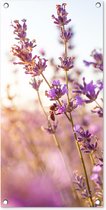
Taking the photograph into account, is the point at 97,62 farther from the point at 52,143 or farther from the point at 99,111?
the point at 52,143

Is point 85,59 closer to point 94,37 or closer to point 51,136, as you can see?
point 94,37

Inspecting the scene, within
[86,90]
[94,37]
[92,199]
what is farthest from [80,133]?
[94,37]

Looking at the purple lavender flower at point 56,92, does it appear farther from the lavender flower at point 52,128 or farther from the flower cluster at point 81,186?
the flower cluster at point 81,186

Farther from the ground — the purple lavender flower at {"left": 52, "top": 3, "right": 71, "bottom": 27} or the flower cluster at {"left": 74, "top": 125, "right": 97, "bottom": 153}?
the purple lavender flower at {"left": 52, "top": 3, "right": 71, "bottom": 27}

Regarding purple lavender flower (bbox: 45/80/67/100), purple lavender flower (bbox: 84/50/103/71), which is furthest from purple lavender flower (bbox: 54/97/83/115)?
purple lavender flower (bbox: 84/50/103/71)

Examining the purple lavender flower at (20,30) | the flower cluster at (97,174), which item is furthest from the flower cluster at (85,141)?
the purple lavender flower at (20,30)

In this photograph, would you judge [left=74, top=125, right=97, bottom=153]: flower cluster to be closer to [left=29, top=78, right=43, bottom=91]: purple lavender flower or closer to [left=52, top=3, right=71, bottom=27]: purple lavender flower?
[left=29, top=78, right=43, bottom=91]: purple lavender flower

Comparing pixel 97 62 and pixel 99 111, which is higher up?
pixel 97 62

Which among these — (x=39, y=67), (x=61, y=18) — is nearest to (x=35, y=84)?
(x=39, y=67)
